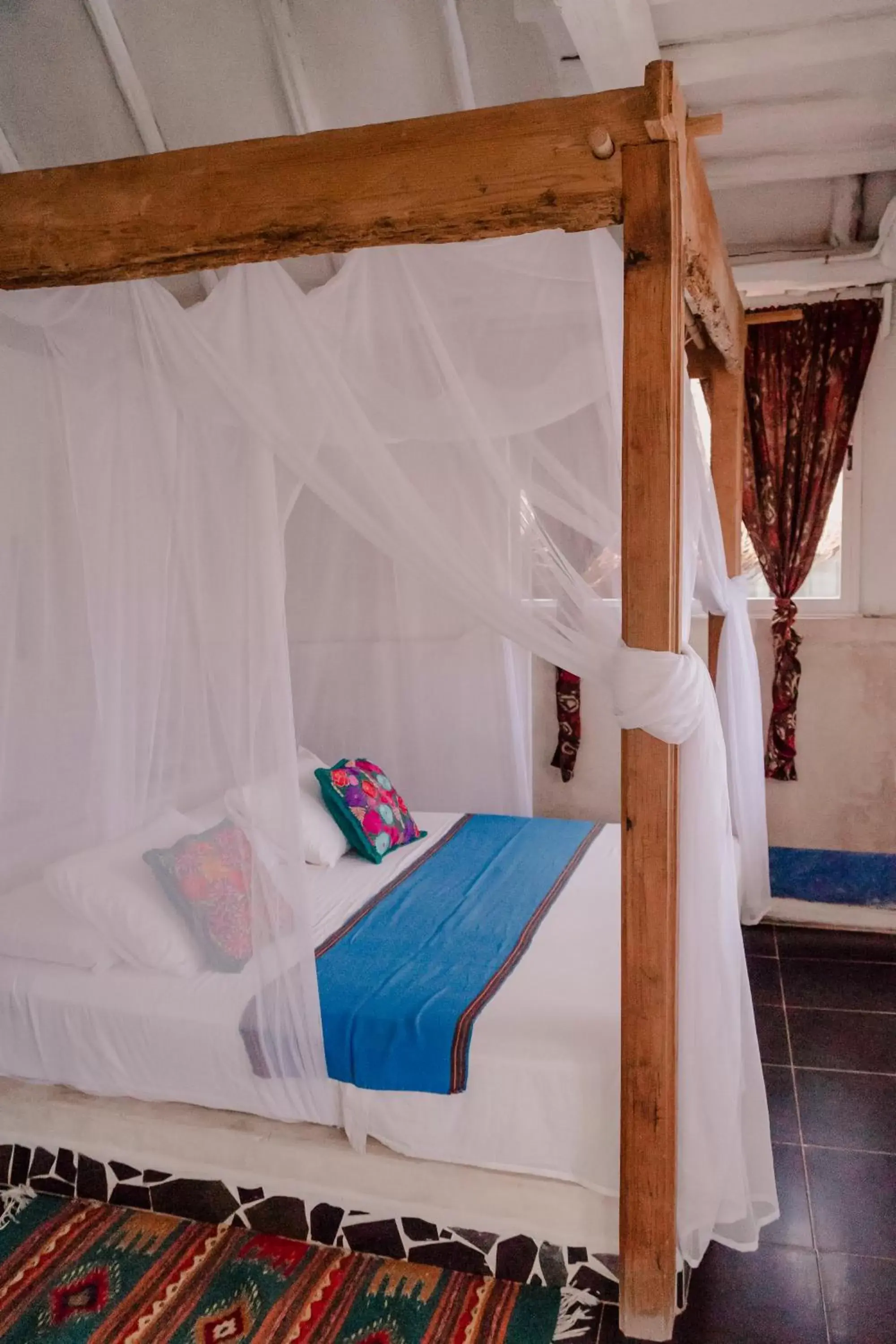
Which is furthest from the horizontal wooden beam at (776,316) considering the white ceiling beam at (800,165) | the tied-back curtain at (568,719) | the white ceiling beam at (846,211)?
the tied-back curtain at (568,719)

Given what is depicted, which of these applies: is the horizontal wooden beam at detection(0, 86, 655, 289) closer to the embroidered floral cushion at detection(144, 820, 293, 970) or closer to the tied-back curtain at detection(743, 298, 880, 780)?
the embroidered floral cushion at detection(144, 820, 293, 970)

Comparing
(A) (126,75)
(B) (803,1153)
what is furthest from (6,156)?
(B) (803,1153)

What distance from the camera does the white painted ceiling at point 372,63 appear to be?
2555mm

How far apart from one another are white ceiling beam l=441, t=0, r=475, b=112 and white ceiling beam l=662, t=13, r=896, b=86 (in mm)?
Result: 542

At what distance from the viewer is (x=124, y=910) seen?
2549 millimetres

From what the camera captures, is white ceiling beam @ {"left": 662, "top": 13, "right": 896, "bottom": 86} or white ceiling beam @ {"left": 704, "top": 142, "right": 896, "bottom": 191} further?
white ceiling beam @ {"left": 704, "top": 142, "right": 896, "bottom": 191}

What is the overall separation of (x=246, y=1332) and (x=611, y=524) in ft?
6.53

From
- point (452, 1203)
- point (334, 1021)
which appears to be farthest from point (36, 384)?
point (452, 1203)

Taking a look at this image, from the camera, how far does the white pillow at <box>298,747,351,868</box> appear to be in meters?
3.33

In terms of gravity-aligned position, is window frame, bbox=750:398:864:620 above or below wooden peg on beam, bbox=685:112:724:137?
below

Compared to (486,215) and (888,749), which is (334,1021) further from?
(888,749)

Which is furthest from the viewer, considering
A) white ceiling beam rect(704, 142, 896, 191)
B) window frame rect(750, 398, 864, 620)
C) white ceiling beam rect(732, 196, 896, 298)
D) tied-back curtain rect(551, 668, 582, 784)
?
tied-back curtain rect(551, 668, 582, 784)

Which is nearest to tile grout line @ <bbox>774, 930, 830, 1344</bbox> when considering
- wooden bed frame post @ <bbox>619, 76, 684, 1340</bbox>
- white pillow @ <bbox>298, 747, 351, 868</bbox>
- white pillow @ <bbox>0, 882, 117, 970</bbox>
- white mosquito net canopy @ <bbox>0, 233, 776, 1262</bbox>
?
white mosquito net canopy @ <bbox>0, 233, 776, 1262</bbox>

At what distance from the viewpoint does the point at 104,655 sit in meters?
2.51
